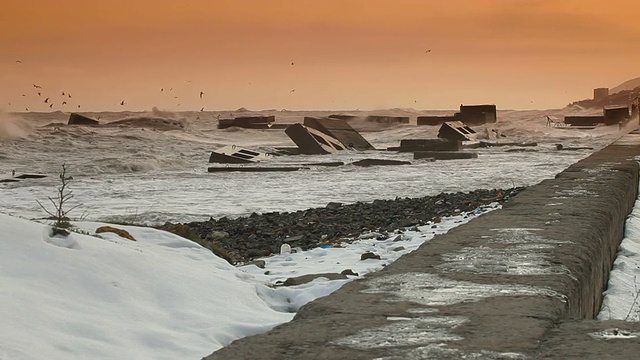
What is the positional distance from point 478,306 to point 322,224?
596 centimetres

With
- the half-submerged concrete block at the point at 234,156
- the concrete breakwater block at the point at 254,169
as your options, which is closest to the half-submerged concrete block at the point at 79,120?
the half-submerged concrete block at the point at 234,156

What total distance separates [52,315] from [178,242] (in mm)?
2752

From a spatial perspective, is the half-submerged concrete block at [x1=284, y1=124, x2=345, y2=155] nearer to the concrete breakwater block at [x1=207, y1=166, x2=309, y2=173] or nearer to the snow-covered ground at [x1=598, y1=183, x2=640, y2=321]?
the concrete breakwater block at [x1=207, y1=166, x2=309, y2=173]

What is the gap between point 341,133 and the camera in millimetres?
29062

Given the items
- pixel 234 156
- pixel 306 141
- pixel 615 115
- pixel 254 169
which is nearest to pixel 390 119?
pixel 615 115

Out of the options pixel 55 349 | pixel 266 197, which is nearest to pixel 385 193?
pixel 266 197

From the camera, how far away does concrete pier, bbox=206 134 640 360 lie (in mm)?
2559

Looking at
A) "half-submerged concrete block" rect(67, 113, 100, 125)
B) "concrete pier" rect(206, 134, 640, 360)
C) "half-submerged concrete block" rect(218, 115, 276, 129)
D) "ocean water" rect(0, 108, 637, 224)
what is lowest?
"ocean water" rect(0, 108, 637, 224)

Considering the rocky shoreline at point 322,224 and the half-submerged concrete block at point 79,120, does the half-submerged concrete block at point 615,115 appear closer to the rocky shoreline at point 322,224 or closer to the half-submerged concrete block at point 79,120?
the half-submerged concrete block at point 79,120

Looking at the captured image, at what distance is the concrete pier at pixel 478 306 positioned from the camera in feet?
8.39

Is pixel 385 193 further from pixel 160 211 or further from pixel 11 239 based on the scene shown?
pixel 11 239

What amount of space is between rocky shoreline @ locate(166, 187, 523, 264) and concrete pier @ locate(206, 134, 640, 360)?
8.13 feet

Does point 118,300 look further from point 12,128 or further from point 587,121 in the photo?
point 587,121

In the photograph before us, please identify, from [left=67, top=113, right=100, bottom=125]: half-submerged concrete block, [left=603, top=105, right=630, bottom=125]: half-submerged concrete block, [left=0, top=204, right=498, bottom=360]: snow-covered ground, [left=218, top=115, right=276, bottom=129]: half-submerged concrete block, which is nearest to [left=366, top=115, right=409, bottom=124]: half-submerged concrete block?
[left=218, top=115, right=276, bottom=129]: half-submerged concrete block
